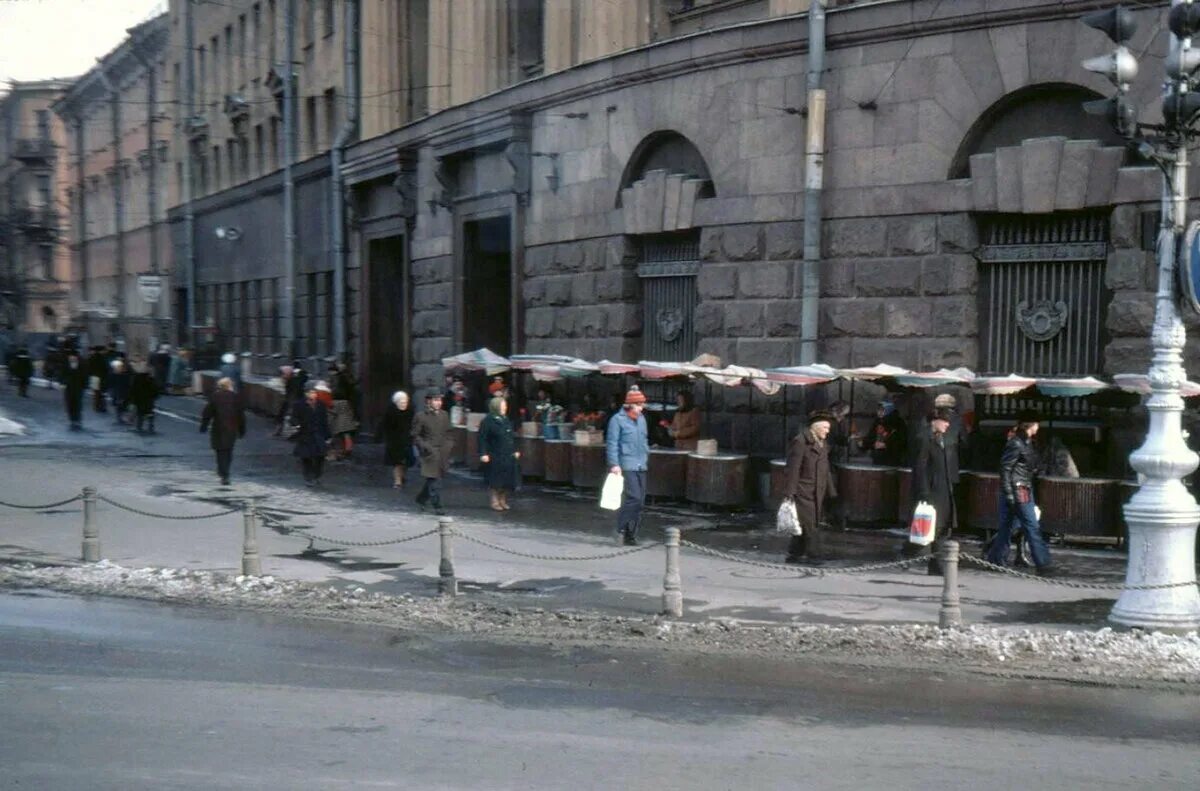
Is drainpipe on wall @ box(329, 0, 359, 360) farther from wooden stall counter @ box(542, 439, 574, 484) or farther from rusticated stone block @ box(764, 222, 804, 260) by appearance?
rusticated stone block @ box(764, 222, 804, 260)

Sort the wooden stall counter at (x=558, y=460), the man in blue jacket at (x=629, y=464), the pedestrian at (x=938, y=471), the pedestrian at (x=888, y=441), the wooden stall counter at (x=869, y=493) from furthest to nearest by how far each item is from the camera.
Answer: the wooden stall counter at (x=558, y=460) < the pedestrian at (x=888, y=441) < the wooden stall counter at (x=869, y=493) < the man in blue jacket at (x=629, y=464) < the pedestrian at (x=938, y=471)

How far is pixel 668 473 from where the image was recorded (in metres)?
21.1

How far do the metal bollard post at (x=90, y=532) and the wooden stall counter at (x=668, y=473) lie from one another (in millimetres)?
7864

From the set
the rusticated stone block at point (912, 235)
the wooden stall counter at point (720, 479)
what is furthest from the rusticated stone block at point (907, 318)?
the wooden stall counter at point (720, 479)

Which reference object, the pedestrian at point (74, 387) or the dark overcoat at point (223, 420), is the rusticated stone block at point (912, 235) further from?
the pedestrian at point (74, 387)

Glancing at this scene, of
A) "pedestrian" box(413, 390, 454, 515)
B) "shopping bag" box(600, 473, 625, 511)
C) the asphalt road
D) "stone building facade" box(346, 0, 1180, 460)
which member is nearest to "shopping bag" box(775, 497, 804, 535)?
"shopping bag" box(600, 473, 625, 511)

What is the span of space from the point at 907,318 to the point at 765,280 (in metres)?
2.31

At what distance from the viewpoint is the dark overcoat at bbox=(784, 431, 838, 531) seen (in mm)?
15438

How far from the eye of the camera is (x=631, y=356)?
24.0 metres

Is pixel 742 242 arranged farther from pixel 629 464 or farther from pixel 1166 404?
→ pixel 1166 404

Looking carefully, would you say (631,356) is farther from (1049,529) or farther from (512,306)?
(1049,529)

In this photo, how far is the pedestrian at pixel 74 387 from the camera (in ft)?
107

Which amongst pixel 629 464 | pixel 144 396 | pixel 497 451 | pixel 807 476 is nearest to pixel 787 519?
pixel 807 476

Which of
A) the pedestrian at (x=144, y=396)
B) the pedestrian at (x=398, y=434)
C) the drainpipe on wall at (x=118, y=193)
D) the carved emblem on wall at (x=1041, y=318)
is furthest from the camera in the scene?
the drainpipe on wall at (x=118, y=193)
